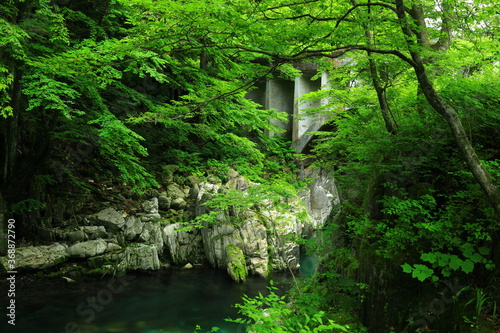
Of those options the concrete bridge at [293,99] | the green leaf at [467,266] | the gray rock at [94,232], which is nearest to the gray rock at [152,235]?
the gray rock at [94,232]

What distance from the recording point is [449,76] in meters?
4.30

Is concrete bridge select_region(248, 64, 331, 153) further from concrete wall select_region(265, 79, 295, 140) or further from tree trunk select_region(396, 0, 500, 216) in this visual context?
tree trunk select_region(396, 0, 500, 216)

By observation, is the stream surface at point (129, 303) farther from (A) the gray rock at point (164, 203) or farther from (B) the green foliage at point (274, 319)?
(B) the green foliage at point (274, 319)

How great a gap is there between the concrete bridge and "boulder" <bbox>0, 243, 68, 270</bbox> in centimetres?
1145

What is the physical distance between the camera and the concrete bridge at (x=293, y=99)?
57.6ft

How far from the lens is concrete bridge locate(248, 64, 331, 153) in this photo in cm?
1756

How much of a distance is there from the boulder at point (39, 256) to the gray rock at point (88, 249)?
0.19 meters

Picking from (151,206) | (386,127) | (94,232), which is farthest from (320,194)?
(386,127)

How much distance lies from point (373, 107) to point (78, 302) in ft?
23.3

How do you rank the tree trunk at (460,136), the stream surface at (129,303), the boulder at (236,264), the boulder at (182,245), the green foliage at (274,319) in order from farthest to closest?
the boulder at (182,245)
the boulder at (236,264)
the stream surface at (129,303)
the tree trunk at (460,136)
the green foliage at (274,319)

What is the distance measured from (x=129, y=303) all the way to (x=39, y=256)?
2718 millimetres

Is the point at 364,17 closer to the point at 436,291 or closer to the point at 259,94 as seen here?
the point at 436,291

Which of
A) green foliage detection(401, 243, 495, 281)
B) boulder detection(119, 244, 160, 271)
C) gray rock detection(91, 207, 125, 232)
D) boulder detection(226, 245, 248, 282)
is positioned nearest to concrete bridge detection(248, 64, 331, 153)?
boulder detection(226, 245, 248, 282)

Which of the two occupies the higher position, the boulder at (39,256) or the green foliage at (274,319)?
the green foliage at (274,319)
